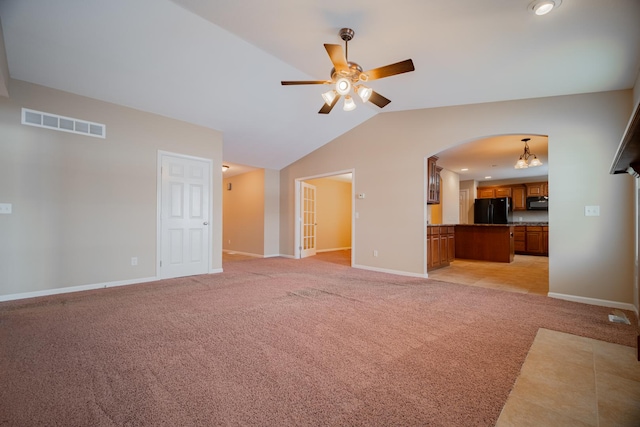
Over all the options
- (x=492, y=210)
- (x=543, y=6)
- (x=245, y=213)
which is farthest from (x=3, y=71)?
(x=492, y=210)

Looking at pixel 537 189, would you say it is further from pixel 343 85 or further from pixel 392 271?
pixel 343 85

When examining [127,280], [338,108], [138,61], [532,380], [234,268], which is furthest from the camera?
[234,268]

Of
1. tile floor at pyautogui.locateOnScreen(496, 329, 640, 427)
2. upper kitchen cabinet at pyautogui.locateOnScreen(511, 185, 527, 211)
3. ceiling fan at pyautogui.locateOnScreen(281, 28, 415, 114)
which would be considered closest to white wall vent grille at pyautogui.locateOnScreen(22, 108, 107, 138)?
ceiling fan at pyautogui.locateOnScreen(281, 28, 415, 114)

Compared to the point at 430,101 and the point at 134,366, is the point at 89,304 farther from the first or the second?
the point at 430,101

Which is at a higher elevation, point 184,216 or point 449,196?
Answer: point 449,196

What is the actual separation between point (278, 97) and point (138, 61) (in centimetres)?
196

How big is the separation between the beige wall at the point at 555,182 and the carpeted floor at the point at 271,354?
2.09ft

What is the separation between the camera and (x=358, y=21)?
2705 mm

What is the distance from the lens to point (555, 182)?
3.62 metres

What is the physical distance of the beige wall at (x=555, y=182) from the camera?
3.31 meters

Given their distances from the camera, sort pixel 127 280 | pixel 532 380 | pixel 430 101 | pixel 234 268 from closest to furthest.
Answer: pixel 532 380 < pixel 127 280 < pixel 430 101 < pixel 234 268

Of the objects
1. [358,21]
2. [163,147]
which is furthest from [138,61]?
[358,21]

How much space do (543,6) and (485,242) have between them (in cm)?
578

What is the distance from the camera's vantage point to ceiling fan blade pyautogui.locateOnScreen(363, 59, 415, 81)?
253 cm
